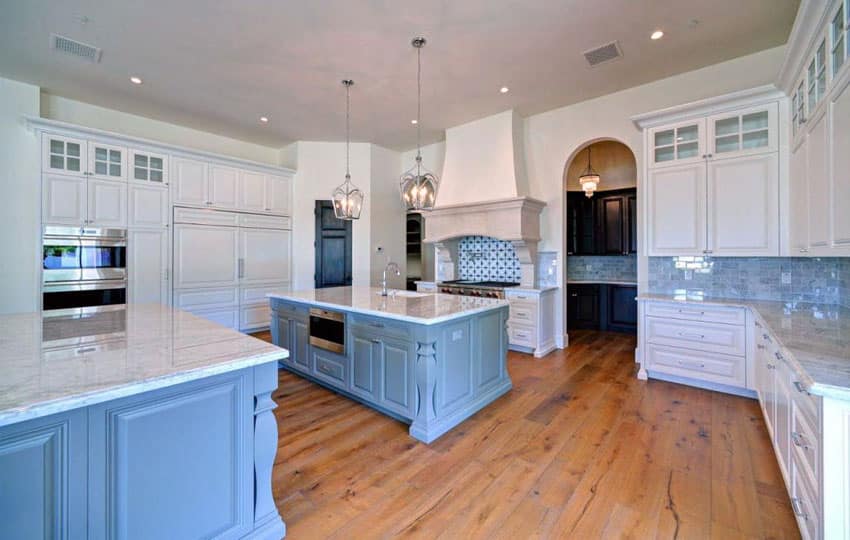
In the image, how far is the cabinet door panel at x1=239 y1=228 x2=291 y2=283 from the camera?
5.86m

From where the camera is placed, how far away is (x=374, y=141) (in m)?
6.39

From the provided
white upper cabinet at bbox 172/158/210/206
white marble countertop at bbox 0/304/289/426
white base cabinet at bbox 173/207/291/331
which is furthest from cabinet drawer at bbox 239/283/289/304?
white marble countertop at bbox 0/304/289/426

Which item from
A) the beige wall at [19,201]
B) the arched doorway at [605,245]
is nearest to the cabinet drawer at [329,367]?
the beige wall at [19,201]

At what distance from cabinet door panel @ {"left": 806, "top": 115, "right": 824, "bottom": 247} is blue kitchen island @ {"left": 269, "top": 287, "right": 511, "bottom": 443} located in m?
2.12

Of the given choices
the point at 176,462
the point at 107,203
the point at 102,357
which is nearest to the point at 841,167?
the point at 176,462

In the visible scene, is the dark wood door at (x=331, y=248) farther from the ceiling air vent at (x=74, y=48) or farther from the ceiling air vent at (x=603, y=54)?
the ceiling air vent at (x=603, y=54)

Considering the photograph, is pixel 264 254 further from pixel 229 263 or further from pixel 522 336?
pixel 522 336

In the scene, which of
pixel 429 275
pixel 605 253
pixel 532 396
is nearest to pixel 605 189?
pixel 605 253

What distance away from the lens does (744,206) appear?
3.37 meters

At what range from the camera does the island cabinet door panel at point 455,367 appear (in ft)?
8.67

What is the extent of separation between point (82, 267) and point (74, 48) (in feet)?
8.03

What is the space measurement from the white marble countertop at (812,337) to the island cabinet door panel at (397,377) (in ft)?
6.60

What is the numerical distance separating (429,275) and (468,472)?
5330 mm

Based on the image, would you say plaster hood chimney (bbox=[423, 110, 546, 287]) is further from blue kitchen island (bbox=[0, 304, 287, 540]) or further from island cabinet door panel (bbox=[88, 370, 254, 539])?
island cabinet door panel (bbox=[88, 370, 254, 539])
